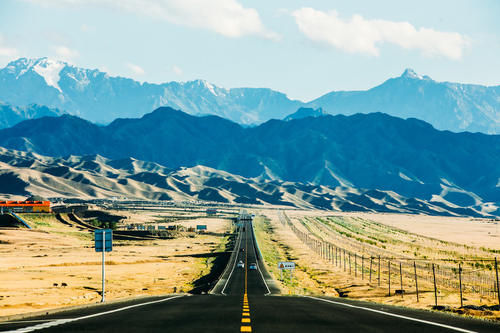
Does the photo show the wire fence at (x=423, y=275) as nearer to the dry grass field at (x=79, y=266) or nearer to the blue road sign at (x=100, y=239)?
the dry grass field at (x=79, y=266)

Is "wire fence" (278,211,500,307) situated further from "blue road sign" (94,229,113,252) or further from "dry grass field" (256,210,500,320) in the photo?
"blue road sign" (94,229,113,252)

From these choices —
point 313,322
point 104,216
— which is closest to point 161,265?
point 313,322

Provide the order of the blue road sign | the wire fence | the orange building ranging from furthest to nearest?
the orange building
the wire fence
the blue road sign

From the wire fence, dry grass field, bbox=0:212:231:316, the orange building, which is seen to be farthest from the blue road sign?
the orange building

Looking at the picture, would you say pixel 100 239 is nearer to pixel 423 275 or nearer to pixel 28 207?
pixel 423 275

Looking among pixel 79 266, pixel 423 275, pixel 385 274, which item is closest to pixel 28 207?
pixel 79 266

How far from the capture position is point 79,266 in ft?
260

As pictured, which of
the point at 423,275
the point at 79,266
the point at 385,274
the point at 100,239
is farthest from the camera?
the point at 79,266

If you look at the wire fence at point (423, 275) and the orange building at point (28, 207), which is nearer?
the wire fence at point (423, 275)

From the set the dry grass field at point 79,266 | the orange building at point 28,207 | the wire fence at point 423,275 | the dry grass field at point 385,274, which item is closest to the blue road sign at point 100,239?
→ the dry grass field at point 79,266

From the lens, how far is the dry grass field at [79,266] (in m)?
45.7

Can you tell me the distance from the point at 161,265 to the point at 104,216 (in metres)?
109

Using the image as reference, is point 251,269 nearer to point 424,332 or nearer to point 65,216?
point 424,332

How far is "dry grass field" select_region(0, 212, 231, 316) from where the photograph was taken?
150 ft
